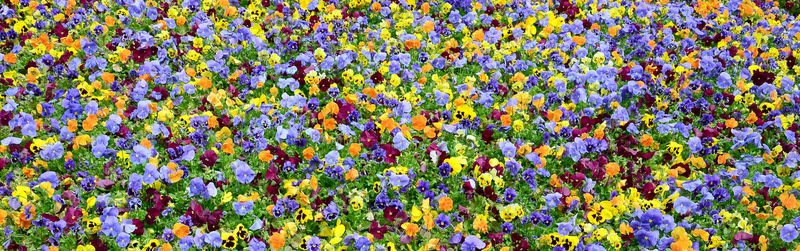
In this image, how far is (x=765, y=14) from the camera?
29.3 feet

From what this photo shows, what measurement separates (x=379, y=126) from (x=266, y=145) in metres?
1.00

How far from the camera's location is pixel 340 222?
5.09m

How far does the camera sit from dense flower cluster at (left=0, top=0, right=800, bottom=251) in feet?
16.7

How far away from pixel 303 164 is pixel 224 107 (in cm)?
116

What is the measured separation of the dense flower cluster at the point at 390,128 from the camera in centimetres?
510

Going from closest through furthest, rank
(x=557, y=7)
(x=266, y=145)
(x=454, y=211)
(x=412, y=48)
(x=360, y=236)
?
(x=360, y=236), (x=454, y=211), (x=266, y=145), (x=412, y=48), (x=557, y=7)

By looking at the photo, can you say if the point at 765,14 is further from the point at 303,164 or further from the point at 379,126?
the point at 303,164

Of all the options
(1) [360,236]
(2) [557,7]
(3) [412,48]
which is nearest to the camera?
(1) [360,236]

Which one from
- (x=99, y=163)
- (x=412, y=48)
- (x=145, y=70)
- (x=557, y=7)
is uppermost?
(x=557, y=7)

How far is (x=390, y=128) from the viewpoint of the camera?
19.6 ft

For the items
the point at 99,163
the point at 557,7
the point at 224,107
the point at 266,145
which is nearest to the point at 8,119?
the point at 99,163

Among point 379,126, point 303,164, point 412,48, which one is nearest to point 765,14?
point 412,48

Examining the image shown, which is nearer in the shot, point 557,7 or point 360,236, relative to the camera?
point 360,236

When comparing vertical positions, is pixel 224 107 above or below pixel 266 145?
above
